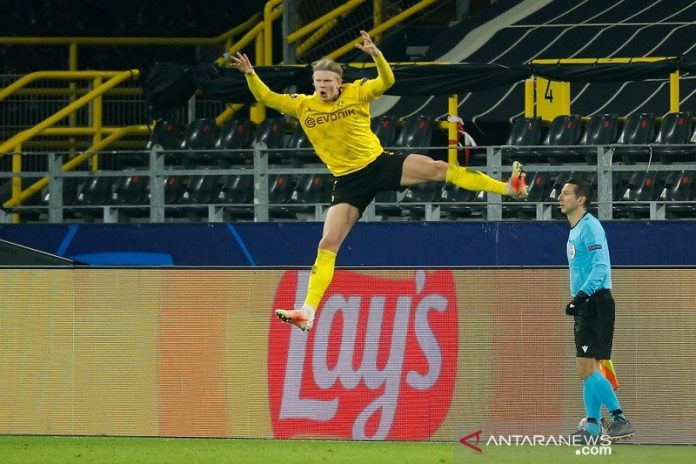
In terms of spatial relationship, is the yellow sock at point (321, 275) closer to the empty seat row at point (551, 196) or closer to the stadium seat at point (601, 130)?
the empty seat row at point (551, 196)

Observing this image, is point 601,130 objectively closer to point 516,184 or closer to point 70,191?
point 70,191

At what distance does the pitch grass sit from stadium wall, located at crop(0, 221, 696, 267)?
504 cm

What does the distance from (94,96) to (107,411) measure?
28.3ft

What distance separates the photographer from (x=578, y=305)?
11836 mm

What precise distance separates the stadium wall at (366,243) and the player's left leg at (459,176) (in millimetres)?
5716

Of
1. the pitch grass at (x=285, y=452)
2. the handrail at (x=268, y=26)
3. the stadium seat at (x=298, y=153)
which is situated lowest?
the pitch grass at (x=285, y=452)

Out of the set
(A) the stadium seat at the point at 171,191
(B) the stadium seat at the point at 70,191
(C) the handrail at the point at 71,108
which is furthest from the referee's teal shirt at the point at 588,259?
(C) the handrail at the point at 71,108

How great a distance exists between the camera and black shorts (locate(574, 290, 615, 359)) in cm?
1194

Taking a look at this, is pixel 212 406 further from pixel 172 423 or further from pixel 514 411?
pixel 514 411

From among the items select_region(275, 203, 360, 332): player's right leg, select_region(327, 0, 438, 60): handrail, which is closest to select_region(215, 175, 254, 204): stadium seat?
select_region(327, 0, 438, 60): handrail

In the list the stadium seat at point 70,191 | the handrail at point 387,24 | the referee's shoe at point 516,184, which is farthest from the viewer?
the handrail at point 387,24

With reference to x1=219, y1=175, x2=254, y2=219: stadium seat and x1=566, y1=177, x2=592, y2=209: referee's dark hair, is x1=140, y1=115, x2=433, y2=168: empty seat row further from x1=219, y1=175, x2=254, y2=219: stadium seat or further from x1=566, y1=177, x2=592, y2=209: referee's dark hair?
x1=566, y1=177, x2=592, y2=209: referee's dark hair

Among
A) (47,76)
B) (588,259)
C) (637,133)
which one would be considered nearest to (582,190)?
(588,259)

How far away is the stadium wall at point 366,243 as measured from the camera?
18047 mm
